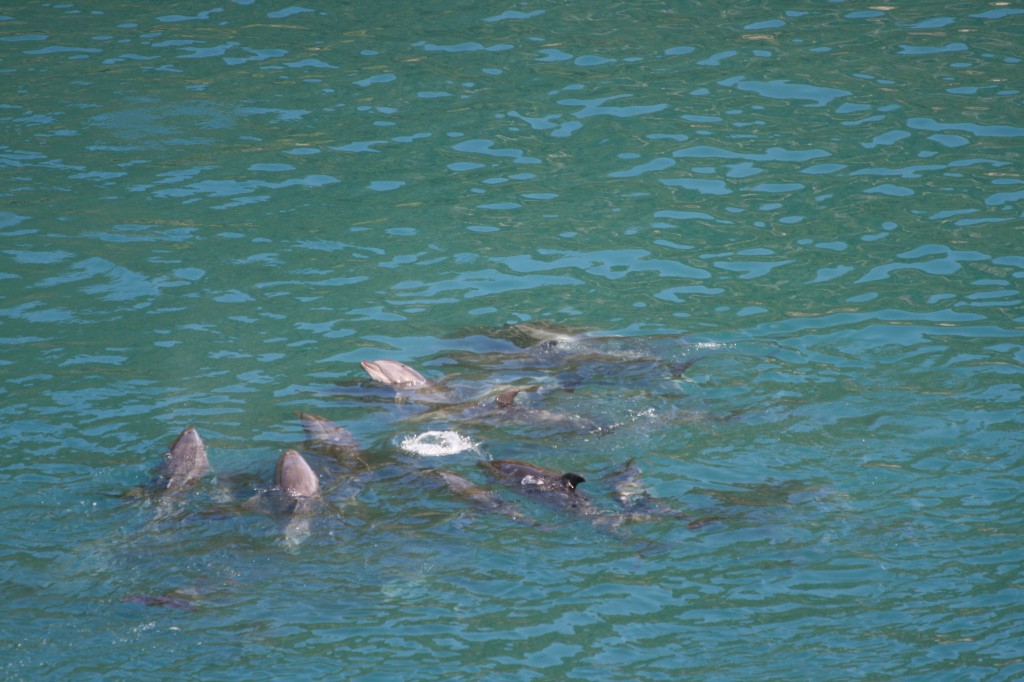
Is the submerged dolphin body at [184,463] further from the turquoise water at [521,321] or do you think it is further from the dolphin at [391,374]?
the dolphin at [391,374]

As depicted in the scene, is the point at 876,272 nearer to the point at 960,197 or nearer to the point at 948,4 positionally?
the point at 960,197

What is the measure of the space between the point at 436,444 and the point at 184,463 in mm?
1843

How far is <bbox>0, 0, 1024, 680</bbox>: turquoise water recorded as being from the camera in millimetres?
6141

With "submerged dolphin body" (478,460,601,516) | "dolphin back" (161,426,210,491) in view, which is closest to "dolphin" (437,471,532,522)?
"submerged dolphin body" (478,460,601,516)

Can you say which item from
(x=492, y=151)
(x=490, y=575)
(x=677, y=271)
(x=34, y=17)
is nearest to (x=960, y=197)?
(x=677, y=271)

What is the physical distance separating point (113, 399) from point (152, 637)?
3.09 metres

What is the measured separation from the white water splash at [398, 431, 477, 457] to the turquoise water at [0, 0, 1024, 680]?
12cm

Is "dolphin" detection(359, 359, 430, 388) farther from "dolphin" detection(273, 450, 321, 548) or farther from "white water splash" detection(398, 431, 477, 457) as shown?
"dolphin" detection(273, 450, 321, 548)

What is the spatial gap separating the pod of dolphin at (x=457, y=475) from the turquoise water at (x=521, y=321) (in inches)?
4.6

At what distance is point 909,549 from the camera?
6516mm

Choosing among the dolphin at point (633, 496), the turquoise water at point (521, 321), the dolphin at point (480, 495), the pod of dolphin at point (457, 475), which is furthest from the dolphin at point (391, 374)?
the dolphin at point (633, 496)

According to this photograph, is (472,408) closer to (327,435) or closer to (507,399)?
(507,399)

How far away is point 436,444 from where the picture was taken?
789 centimetres

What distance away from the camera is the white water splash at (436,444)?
7.81 metres
